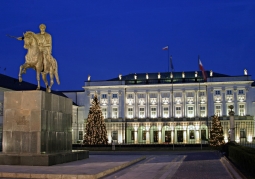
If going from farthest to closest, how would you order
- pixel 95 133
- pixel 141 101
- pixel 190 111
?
pixel 141 101
pixel 190 111
pixel 95 133

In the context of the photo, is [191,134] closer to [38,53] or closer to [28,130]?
[38,53]

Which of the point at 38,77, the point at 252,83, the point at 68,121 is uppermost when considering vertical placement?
the point at 252,83

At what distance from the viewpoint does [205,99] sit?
80.9m

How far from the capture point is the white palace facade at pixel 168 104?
7912 cm

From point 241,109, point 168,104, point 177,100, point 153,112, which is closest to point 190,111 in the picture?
point 177,100

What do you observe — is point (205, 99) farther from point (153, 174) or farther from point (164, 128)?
point (153, 174)

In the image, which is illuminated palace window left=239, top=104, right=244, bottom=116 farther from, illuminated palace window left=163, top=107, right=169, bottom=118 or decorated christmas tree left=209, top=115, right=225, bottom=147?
decorated christmas tree left=209, top=115, right=225, bottom=147

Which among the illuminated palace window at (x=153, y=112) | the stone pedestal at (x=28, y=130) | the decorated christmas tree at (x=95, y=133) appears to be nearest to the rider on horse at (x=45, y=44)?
the stone pedestal at (x=28, y=130)

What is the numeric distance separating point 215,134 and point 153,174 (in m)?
35.5

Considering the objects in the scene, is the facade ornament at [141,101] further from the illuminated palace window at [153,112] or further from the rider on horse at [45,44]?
the rider on horse at [45,44]

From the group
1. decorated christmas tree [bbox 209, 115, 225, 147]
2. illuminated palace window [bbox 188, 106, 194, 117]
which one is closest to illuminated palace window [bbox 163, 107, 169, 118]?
illuminated palace window [bbox 188, 106, 194, 117]

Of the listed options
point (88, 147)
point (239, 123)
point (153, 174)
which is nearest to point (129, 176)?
point (153, 174)

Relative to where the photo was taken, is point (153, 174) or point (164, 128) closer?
point (153, 174)

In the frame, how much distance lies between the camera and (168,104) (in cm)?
8231
